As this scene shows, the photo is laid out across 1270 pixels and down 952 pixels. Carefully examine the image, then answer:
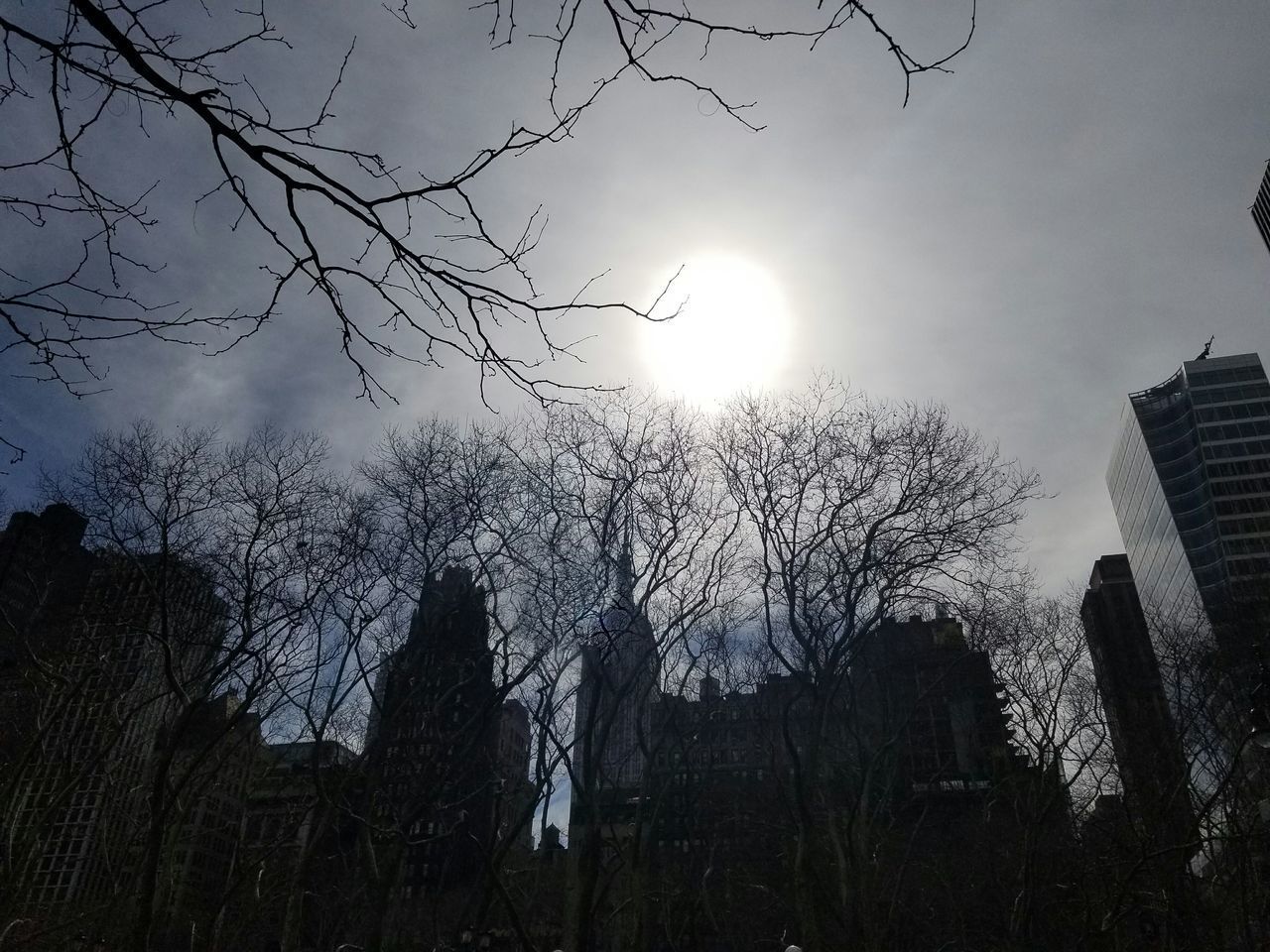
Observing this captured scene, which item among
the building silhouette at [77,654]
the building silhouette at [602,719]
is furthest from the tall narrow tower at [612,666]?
the building silhouette at [77,654]

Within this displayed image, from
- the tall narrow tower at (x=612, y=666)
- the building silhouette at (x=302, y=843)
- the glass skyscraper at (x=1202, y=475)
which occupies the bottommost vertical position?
the building silhouette at (x=302, y=843)

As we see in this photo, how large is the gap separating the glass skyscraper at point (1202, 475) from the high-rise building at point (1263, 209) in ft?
87.6

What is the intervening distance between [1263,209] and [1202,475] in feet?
Result: 99.2

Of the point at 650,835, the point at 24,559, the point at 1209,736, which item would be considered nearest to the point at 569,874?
the point at 650,835

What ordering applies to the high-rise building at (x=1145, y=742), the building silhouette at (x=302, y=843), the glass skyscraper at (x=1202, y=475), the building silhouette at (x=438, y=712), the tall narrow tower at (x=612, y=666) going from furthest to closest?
1. the glass skyscraper at (x=1202, y=475)
2. the high-rise building at (x=1145, y=742)
3. the tall narrow tower at (x=612, y=666)
4. the building silhouette at (x=438, y=712)
5. the building silhouette at (x=302, y=843)

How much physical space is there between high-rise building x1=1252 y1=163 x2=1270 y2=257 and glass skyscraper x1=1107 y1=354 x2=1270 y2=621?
26.7 metres

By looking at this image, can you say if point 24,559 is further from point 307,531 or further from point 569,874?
point 569,874

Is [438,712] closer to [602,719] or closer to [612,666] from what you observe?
[602,719]

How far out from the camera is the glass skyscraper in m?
78.1

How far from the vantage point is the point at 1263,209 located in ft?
207

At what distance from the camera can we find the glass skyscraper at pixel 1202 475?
256 feet

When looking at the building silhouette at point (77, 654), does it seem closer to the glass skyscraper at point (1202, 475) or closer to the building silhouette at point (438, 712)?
the building silhouette at point (438, 712)

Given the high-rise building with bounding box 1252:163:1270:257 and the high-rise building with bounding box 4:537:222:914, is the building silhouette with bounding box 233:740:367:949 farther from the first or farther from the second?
the high-rise building with bounding box 1252:163:1270:257

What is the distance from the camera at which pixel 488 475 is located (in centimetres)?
1878
